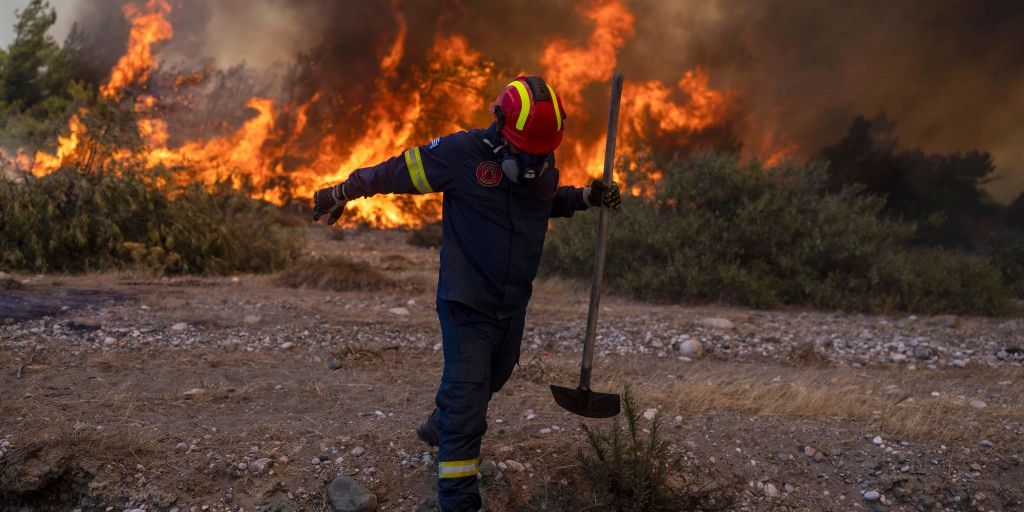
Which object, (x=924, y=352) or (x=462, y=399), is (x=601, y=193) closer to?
(x=462, y=399)

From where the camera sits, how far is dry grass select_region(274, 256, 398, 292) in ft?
31.8

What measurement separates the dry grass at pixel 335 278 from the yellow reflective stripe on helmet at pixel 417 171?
21.0 ft

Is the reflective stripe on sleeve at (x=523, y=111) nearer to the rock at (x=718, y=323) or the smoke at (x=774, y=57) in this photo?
the rock at (x=718, y=323)

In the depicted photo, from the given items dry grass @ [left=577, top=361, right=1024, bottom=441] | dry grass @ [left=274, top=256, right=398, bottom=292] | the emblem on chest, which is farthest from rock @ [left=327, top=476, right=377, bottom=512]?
dry grass @ [left=274, top=256, right=398, bottom=292]

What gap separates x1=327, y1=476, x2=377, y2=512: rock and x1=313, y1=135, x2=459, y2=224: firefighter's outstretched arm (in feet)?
4.22

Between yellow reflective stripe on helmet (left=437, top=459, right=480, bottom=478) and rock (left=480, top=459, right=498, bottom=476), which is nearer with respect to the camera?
yellow reflective stripe on helmet (left=437, top=459, right=480, bottom=478)

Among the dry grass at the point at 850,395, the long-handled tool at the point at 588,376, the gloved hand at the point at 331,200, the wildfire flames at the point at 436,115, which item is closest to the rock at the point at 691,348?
the dry grass at the point at 850,395

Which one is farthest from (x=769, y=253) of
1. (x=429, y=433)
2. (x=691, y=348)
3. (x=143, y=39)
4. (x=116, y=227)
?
(x=143, y=39)

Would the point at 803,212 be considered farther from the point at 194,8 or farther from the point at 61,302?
→ the point at 194,8

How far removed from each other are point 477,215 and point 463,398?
2.54 ft

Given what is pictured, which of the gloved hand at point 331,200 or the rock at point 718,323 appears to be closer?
the gloved hand at point 331,200

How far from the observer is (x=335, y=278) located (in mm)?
9766

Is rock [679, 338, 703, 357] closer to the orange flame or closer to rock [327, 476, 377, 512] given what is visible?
rock [327, 476, 377, 512]

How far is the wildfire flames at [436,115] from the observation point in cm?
1686
